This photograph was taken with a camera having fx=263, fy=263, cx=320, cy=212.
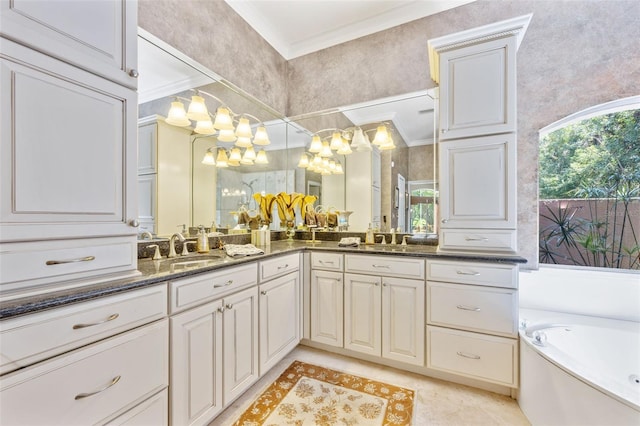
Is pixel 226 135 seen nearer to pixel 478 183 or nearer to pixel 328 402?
pixel 478 183

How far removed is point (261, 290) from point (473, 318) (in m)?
1.47

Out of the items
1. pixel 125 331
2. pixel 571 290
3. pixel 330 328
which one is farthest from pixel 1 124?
pixel 571 290

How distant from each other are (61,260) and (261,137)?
77.9 inches

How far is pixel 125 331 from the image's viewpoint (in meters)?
1.07

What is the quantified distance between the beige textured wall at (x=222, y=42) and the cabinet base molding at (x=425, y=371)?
2.56 m

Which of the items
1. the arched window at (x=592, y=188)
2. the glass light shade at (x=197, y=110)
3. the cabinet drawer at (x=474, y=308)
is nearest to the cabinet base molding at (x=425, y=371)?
the cabinet drawer at (x=474, y=308)

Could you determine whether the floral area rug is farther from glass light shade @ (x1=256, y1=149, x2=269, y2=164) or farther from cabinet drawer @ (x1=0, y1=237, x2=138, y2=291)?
glass light shade @ (x1=256, y1=149, x2=269, y2=164)

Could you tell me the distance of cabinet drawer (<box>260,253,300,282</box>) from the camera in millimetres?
1860

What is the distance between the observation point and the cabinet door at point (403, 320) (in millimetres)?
1949

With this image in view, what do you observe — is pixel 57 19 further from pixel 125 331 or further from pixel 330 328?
pixel 330 328

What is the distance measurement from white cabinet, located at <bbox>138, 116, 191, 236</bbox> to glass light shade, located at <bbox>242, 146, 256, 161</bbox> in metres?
0.60

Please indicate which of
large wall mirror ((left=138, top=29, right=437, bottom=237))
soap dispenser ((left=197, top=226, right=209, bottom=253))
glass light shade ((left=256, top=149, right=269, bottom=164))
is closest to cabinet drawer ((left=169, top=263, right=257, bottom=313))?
soap dispenser ((left=197, top=226, right=209, bottom=253))

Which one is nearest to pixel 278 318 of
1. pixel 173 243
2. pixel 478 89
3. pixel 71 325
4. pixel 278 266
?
pixel 278 266

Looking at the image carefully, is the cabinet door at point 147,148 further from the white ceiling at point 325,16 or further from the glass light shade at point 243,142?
the white ceiling at point 325,16
